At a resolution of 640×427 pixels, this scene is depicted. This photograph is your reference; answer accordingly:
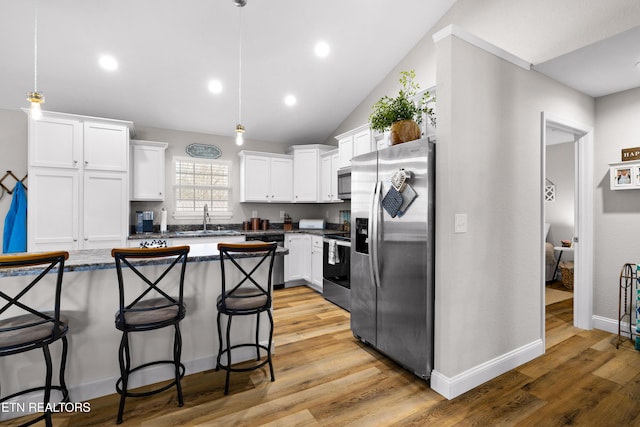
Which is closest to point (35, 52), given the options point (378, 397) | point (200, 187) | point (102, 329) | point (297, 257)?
point (200, 187)

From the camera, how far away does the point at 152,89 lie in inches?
162

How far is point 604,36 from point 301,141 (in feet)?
14.6

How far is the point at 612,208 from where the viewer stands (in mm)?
3227

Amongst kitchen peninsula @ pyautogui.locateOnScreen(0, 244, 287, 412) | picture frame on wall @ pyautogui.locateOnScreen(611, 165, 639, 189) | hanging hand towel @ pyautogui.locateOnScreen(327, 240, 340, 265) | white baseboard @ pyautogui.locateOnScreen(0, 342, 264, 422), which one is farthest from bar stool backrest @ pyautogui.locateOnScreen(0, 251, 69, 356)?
picture frame on wall @ pyautogui.locateOnScreen(611, 165, 639, 189)

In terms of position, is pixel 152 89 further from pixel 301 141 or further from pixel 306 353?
pixel 306 353

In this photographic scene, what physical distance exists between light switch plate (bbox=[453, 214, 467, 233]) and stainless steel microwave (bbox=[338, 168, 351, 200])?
238 centimetres

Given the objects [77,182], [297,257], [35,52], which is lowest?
[297,257]

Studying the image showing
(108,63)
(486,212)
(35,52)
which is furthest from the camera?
(108,63)

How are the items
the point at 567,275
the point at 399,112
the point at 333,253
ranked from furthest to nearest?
the point at 567,275 < the point at 333,253 < the point at 399,112

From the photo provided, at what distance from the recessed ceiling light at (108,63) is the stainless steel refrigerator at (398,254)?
10.5 ft

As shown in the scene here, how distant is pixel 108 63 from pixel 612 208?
592cm

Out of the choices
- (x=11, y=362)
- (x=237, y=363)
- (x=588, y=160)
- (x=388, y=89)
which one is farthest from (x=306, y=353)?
(x=388, y=89)

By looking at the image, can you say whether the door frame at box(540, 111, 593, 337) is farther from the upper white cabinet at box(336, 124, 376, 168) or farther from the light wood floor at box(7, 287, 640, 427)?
the upper white cabinet at box(336, 124, 376, 168)

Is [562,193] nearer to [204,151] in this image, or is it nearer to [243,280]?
[243,280]
